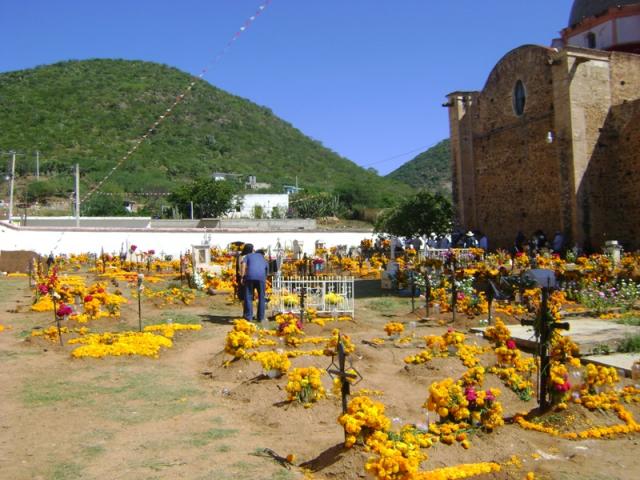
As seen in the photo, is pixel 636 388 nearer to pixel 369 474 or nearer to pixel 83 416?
pixel 369 474

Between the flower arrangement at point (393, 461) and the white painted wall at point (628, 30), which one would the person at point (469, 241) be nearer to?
the white painted wall at point (628, 30)

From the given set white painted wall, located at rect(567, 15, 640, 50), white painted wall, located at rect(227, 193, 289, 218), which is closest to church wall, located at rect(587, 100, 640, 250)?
white painted wall, located at rect(567, 15, 640, 50)

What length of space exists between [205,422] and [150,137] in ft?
229

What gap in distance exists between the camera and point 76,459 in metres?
4.81

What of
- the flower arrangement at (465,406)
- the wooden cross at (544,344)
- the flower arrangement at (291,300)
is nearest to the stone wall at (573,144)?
the flower arrangement at (291,300)

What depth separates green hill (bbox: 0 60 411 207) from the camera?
61.0 meters

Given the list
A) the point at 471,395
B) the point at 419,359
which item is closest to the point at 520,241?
the point at 419,359

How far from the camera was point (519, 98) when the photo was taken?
2547 cm

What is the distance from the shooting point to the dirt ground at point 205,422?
4.50 meters

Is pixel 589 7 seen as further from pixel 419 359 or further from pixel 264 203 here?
pixel 264 203

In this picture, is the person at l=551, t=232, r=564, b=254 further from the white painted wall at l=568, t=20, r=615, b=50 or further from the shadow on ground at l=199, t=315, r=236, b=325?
the shadow on ground at l=199, t=315, r=236, b=325

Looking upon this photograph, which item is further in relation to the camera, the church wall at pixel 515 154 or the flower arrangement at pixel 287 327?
the church wall at pixel 515 154

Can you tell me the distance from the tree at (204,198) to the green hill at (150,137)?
439 cm

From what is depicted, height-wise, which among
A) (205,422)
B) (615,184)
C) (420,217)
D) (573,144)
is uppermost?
(573,144)
